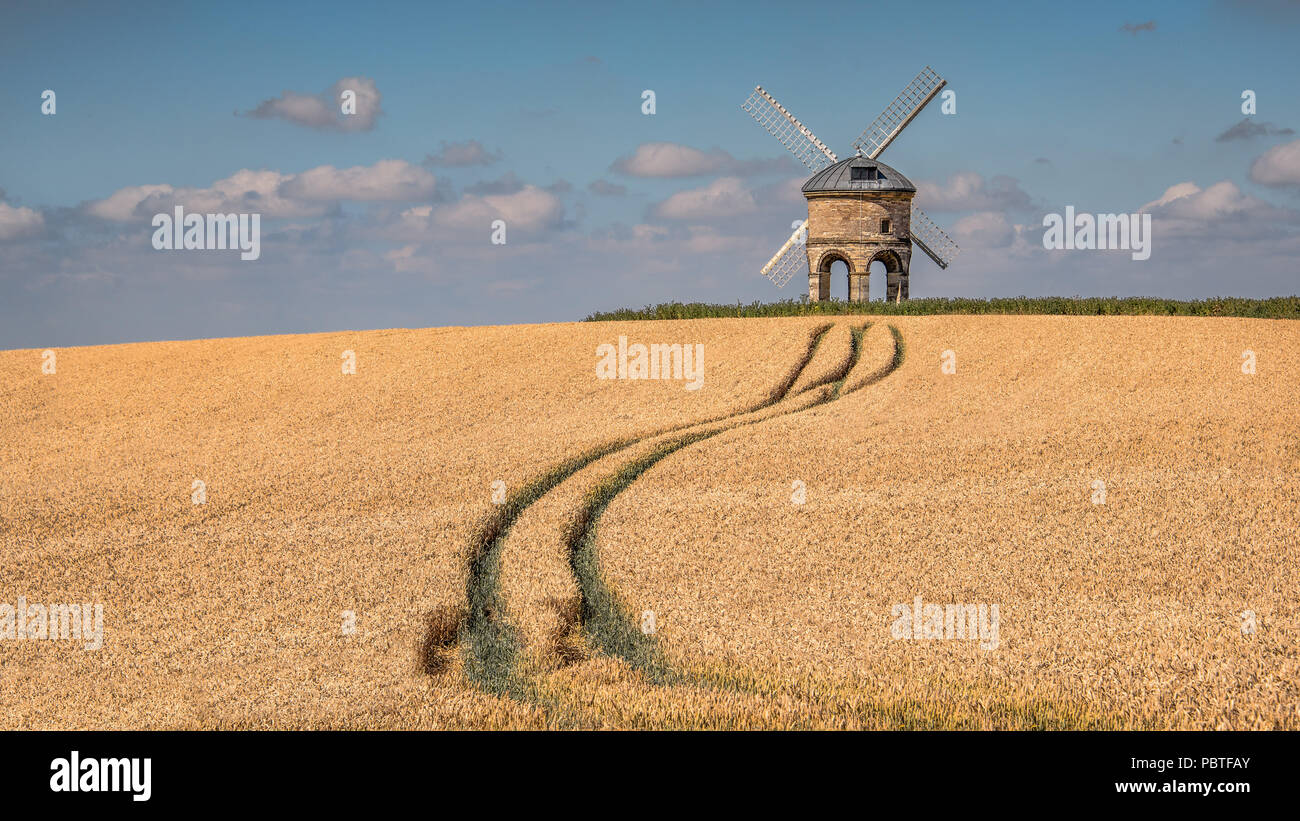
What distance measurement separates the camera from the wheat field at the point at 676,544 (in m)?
9.71

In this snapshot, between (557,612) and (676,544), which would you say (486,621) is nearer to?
(557,612)

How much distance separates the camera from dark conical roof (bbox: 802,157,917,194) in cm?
4834

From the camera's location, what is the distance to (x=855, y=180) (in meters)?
48.7

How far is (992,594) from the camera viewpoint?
12.6 m

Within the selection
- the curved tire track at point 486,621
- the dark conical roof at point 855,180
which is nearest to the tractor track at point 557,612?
the curved tire track at point 486,621

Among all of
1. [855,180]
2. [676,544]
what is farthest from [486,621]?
[855,180]

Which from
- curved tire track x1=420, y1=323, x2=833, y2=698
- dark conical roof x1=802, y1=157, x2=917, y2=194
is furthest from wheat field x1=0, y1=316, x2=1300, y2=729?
dark conical roof x1=802, y1=157, x2=917, y2=194

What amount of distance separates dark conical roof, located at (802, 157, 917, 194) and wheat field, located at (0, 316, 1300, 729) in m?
19.0

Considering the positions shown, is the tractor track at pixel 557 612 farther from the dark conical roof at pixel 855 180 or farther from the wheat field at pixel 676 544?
the dark conical roof at pixel 855 180

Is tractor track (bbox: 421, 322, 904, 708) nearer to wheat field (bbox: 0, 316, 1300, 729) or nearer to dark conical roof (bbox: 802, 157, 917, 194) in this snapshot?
wheat field (bbox: 0, 316, 1300, 729)

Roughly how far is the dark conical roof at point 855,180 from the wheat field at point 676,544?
1898 cm

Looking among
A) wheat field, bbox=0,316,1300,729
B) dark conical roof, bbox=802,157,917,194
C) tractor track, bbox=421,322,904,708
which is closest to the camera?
wheat field, bbox=0,316,1300,729
